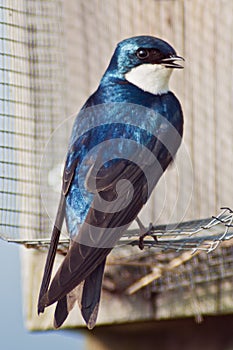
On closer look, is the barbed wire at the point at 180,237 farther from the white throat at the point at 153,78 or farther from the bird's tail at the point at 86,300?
the white throat at the point at 153,78

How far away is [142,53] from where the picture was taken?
Answer: 190cm

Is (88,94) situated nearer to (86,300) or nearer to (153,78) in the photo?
(153,78)

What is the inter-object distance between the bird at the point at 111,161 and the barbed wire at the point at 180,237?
0.04 metres

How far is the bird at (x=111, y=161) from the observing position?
4.94ft

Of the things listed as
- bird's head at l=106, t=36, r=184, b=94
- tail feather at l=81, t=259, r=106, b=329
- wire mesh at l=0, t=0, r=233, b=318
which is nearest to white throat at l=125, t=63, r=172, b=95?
bird's head at l=106, t=36, r=184, b=94

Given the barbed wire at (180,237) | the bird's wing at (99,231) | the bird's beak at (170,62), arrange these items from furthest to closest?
the bird's beak at (170,62) → the barbed wire at (180,237) → the bird's wing at (99,231)

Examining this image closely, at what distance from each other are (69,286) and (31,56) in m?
0.71

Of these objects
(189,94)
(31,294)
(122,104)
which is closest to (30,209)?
(31,294)

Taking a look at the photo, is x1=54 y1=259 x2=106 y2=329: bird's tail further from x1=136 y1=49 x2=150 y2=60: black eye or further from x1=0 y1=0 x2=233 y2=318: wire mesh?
x1=136 y1=49 x2=150 y2=60: black eye

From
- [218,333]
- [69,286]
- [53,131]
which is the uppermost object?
[53,131]

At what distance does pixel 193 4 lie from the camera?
198 centimetres

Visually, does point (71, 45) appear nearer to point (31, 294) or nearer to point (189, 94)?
point (189, 94)

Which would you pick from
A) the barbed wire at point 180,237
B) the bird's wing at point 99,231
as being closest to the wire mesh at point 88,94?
the barbed wire at point 180,237

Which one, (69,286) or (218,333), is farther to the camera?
(218,333)
